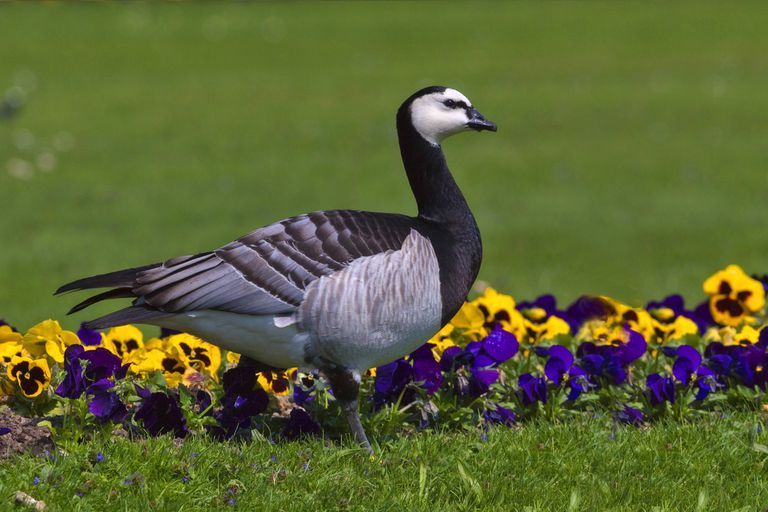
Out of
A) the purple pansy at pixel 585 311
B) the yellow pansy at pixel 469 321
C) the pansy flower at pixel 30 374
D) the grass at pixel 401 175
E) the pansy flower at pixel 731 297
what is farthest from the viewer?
the pansy flower at pixel 731 297

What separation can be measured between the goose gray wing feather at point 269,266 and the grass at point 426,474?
0.58m

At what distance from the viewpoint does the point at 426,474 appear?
4.84 m

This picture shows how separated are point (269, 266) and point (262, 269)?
31 millimetres

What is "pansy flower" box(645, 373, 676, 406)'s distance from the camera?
5.74 metres

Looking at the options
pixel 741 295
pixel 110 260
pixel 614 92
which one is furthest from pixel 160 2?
pixel 741 295

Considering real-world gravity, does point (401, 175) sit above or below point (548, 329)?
above

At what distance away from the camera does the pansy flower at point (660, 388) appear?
18.8 ft

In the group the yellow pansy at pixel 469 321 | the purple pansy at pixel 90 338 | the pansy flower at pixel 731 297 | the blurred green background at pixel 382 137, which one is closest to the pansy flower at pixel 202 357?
the purple pansy at pixel 90 338

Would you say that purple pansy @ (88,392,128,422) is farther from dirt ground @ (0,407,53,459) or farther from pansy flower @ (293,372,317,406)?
pansy flower @ (293,372,317,406)

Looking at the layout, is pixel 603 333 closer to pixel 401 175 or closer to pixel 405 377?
pixel 405 377

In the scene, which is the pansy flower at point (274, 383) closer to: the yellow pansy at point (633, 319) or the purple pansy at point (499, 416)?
the purple pansy at point (499, 416)

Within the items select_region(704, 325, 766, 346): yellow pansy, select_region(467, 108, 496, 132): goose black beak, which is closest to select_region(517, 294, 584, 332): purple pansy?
select_region(704, 325, 766, 346): yellow pansy

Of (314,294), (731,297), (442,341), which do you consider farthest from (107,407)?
(731,297)

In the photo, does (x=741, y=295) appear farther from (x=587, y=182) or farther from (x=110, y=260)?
(x=587, y=182)
